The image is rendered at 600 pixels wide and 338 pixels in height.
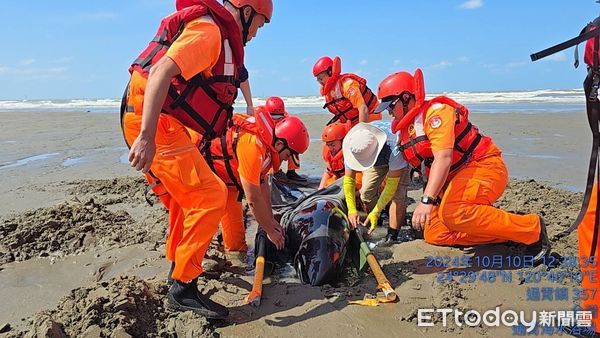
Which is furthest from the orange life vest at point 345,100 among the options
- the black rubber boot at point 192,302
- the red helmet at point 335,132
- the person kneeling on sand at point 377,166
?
the black rubber boot at point 192,302

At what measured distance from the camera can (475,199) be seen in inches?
156

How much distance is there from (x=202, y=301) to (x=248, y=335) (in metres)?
0.38

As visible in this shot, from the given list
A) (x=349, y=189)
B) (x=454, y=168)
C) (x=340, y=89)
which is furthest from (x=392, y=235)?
(x=340, y=89)

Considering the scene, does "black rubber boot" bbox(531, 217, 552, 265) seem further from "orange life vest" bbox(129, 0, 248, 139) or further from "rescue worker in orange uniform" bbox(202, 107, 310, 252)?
"orange life vest" bbox(129, 0, 248, 139)

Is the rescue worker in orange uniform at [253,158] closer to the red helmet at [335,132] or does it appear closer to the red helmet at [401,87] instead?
the red helmet at [401,87]

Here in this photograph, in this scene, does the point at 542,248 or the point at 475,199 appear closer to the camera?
the point at 542,248

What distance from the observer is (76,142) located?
12531 millimetres

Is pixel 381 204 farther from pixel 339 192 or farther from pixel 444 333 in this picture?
pixel 444 333

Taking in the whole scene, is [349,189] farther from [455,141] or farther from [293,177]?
[293,177]

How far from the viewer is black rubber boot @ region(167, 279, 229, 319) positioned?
2.97 m

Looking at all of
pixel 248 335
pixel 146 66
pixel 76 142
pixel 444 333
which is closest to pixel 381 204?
pixel 444 333

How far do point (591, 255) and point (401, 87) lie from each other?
6.67 ft

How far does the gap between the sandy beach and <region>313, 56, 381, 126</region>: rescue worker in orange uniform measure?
2101 mm

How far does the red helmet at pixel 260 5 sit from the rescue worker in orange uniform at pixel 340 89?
433 centimetres
